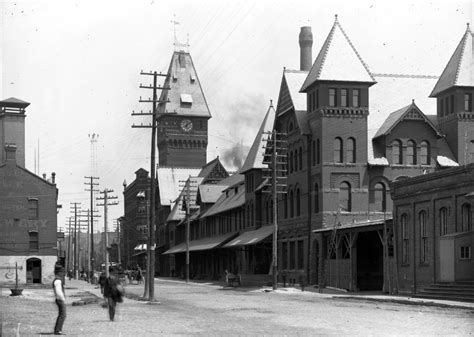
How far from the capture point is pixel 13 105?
8844 cm

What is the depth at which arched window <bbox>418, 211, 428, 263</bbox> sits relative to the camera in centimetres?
4266

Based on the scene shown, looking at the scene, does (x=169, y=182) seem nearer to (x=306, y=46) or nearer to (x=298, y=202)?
(x=306, y=46)

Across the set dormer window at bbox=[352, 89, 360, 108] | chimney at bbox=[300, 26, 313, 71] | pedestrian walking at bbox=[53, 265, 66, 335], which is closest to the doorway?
dormer window at bbox=[352, 89, 360, 108]

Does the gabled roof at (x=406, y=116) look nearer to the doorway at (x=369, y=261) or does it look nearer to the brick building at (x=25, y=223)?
the doorway at (x=369, y=261)

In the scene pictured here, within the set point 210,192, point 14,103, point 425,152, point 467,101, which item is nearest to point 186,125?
point 210,192

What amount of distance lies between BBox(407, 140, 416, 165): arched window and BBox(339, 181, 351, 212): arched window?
4864 millimetres

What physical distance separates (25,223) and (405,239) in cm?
3781

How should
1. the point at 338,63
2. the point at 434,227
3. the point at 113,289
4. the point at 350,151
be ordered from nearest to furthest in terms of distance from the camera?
the point at 113,289 → the point at 434,227 → the point at 350,151 → the point at 338,63

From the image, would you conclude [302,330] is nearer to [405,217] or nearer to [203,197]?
[405,217]

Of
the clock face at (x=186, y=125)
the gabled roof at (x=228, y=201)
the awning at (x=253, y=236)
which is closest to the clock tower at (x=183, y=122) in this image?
the clock face at (x=186, y=125)

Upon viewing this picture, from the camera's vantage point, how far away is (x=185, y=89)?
139750 millimetres

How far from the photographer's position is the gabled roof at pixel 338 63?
58.5 metres

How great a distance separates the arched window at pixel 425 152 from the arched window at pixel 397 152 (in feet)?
4.76

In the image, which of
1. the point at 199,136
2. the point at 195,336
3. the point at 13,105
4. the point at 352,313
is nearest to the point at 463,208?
the point at 352,313
